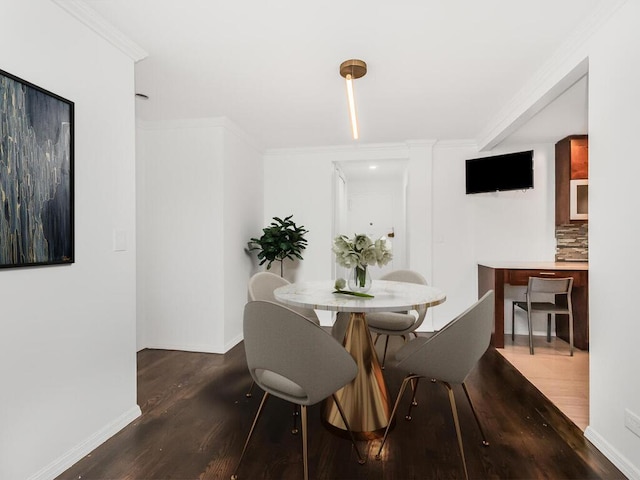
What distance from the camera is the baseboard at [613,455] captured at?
1.55m

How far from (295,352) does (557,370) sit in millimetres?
2698

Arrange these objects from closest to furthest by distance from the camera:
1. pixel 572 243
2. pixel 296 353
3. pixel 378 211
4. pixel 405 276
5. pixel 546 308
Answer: pixel 296 353
pixel 405 276
pixel 546 308
pixel 572 243
pixel 378 211

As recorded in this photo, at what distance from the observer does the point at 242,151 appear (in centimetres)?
380

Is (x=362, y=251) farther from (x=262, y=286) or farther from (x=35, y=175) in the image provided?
(x=35, y=175)

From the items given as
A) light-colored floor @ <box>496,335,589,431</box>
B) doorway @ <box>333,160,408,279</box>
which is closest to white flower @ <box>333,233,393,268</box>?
light-colored floor @ <box>496,335,589,431</box>

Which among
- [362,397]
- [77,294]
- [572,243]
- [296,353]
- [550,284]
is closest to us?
[296,353]

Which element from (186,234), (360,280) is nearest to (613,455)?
(360,280)

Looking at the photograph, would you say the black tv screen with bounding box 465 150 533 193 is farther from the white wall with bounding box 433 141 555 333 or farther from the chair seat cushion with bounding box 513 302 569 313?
the chair seat cushion with bounding box 513 302 569 313

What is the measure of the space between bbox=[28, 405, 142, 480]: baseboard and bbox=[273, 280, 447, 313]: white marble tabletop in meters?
1.18

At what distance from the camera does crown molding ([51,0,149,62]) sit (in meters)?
1.67

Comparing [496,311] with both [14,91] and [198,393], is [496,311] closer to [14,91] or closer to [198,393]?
[198,393]

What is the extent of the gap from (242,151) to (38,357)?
2.78 metres

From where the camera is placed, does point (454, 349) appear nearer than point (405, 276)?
Yes

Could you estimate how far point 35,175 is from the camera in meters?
1.50
